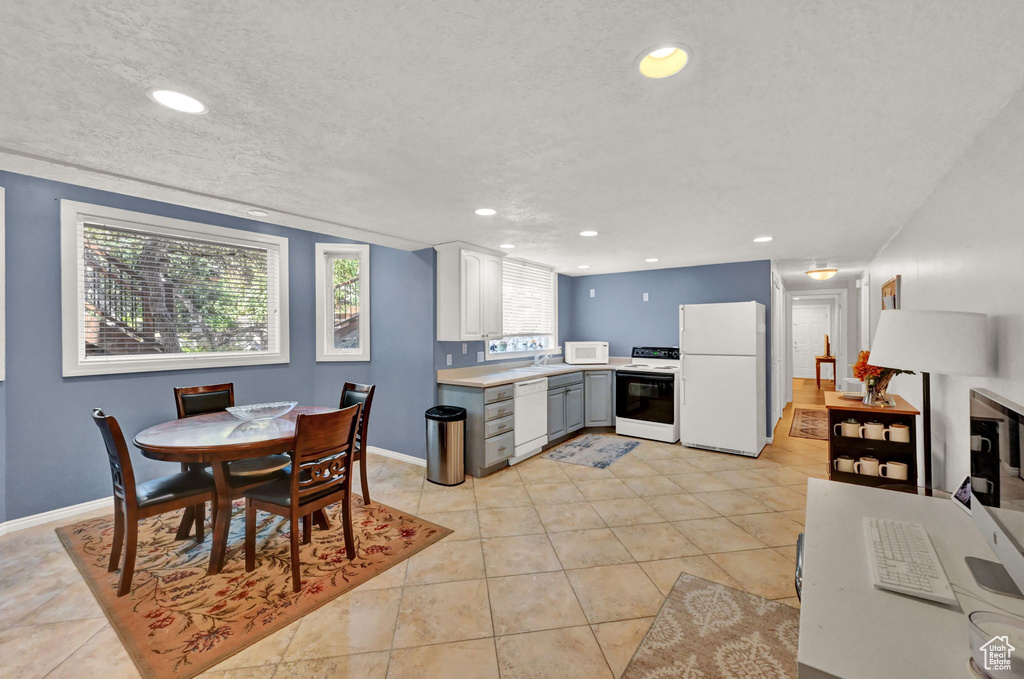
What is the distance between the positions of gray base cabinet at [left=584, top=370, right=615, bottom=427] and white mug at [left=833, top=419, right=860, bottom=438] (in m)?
2.68

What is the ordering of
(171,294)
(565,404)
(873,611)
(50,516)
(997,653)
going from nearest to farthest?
(997,653) → (873,611) → (50,516) → (171,294) → (565,404)

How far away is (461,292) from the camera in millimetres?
4246

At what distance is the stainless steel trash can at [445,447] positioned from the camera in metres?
3.77

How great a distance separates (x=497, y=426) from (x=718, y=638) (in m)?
2.49

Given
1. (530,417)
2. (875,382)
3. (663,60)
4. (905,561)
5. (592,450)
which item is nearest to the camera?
(905,561)

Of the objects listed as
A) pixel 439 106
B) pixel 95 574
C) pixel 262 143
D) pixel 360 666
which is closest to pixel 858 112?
pixel 439 106

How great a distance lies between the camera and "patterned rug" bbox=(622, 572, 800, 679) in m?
1.71

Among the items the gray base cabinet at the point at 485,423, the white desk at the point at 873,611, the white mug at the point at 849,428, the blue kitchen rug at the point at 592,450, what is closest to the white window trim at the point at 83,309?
the gray base cabinet at the point at 485,423

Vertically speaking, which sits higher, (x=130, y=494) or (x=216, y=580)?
(x=130, y=494)

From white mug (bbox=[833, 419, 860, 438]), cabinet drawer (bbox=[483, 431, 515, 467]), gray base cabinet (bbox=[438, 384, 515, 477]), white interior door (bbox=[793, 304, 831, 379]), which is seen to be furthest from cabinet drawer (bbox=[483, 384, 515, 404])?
white interior door (bbox=[793, 304, 831, 379])

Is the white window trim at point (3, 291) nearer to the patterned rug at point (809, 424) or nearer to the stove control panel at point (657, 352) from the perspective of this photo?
the stove control panel at point (657, 352)

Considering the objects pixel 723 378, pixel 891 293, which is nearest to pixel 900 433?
pixel 891 293

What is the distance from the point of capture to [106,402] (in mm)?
3137

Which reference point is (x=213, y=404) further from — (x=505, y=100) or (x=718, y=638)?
(x=718, y=638)
